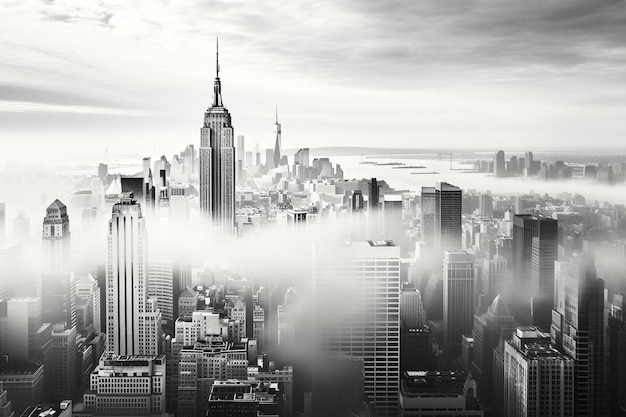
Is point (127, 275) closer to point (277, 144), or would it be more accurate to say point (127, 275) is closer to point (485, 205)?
point (277, 144)

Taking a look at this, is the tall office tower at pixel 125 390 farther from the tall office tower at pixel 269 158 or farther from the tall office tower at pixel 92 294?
the tall office tower at pixel 269 158

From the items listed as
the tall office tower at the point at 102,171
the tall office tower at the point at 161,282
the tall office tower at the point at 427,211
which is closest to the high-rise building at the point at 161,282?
A: the tall office tower at the point at 161,282

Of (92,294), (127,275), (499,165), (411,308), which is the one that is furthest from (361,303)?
(92,294)

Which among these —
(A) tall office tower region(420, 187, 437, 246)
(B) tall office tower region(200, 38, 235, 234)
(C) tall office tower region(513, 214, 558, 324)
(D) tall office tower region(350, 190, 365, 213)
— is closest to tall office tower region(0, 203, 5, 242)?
(B) tall office tower region(200, 38, 235, 234)

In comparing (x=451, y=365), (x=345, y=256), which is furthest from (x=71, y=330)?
(x=451, y=365)

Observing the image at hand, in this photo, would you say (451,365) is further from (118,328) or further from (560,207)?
(118,328)

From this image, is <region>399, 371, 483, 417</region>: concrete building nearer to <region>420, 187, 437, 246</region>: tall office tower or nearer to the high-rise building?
<region>420, 187, 437, 246</region>: tall office tower
